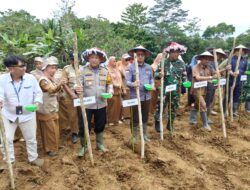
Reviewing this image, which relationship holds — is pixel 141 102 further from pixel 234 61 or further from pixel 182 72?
pixel 234 61

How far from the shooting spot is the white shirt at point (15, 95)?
3.70 meters

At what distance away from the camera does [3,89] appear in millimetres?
3682

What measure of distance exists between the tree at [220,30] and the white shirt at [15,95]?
29.7m

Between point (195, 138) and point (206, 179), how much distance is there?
1658 millimetres

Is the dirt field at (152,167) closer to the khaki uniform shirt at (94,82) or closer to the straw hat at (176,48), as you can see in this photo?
the khaki uniform shirt at (94,82)

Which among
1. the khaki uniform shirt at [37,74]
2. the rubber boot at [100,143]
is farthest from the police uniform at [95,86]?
the khaki uniform shirt at [37,74]

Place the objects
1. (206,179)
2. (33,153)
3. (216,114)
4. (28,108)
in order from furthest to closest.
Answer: (216,114) → (33,153) → (206,179) → (28,108)

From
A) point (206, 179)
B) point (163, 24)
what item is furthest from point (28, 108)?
point (163, 24)

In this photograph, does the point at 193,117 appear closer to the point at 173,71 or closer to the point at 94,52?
the point at 173,71

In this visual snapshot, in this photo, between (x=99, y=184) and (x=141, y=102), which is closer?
(x=99, y=184)

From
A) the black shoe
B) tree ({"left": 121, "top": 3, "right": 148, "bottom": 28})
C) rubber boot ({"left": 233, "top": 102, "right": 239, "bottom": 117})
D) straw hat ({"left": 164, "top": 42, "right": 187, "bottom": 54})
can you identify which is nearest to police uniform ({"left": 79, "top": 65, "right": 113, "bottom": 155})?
the black shoe

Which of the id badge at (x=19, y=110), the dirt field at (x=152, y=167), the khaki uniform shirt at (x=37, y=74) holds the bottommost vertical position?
the dirt field at (x=152, y=167)

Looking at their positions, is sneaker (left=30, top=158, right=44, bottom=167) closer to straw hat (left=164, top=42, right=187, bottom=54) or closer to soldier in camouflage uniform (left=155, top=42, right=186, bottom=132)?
soldier in camouflage uniform (left=155, top=42, right=186, bottom=132)

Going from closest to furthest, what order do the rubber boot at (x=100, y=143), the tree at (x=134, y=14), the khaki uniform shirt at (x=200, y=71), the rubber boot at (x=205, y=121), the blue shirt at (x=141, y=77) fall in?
the rubber boot at (x=100, y=143), the blue shirt at (x=141, y=77), the khaki uniform shirt at (x=200, y=71), the rubber boot at (x=205, y=121), the tree at (x=134, y=14)
